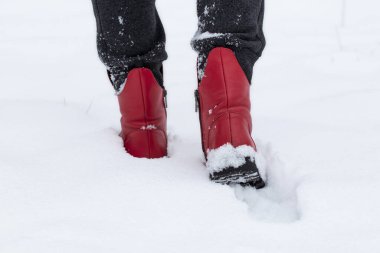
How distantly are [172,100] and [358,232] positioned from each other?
1049 millimetres

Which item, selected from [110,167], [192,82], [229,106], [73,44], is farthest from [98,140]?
[73,44]

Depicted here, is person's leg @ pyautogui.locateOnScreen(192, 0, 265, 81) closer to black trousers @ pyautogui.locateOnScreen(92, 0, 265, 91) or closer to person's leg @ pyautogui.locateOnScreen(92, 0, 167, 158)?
black trousers @ pyautogui.locateOnScreen(92, 0, 265, 91)

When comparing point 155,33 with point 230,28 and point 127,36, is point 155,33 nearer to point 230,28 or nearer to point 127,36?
point 127,36

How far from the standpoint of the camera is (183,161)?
1302 millimetres

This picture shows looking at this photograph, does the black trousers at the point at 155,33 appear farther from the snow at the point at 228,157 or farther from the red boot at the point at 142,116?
the snow at the point at 228,157

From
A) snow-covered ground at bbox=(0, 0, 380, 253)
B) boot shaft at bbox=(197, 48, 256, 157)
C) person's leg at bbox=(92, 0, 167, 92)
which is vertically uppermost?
person's leg at bbox=(92, 0, 167, 92)

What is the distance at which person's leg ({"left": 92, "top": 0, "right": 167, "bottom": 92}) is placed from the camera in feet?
4.18

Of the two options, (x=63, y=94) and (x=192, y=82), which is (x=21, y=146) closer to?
(x=63, y=94)

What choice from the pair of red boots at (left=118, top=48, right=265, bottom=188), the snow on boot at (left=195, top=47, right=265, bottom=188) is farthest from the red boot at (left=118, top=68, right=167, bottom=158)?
the snow on boot at (left=195, top=47, right=265, bottom=188)

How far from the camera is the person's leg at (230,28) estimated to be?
1219 mm

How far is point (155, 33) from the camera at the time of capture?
1.35 metres

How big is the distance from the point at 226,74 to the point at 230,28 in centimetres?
11

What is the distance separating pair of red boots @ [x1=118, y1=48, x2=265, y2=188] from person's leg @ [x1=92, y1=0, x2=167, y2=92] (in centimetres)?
4

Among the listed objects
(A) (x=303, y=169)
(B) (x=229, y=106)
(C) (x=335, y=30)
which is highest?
(B) (x=229, y=106)
